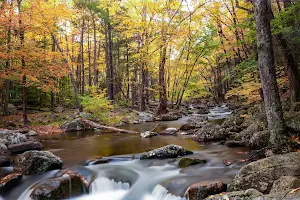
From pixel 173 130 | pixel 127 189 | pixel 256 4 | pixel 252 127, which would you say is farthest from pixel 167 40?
pixel 127 189

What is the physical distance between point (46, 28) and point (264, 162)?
13910mm

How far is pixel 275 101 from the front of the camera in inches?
224

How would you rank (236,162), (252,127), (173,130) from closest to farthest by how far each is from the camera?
(236,162) → (252,127) → (173,130)

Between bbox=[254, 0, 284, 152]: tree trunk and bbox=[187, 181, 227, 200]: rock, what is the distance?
2003 millimetres

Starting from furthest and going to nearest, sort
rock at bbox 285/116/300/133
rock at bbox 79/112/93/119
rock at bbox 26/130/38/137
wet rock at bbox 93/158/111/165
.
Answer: rock at bbox 79/112/93/119 < rock at bbox 26/130/38/137 < wet rock at bbox 93/158/111/165 < rock at bbox 285/116/300/133

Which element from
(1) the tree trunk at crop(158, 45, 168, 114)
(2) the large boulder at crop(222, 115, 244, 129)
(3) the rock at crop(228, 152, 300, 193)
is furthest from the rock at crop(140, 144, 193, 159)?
(1) the tree trunk at crop(158, 45, 168, 114)

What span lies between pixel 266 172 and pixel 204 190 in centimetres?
116

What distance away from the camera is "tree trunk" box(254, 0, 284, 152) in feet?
18.5

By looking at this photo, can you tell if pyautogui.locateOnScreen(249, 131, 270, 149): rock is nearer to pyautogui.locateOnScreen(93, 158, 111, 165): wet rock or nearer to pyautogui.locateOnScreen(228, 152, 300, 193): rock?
pyautogui.locateOnScreen(228, 152, 300, 193): rock

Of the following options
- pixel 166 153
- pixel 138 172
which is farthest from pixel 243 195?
pixel 166 153

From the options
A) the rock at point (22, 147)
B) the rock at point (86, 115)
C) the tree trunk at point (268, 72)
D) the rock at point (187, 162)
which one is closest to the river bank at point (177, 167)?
the rock at point (187, 162)

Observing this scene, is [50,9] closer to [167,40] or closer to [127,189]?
[167,40]

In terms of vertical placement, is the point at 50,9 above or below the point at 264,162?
above

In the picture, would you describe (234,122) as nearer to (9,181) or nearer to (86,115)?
(86,115)
